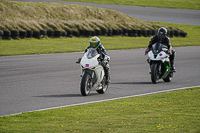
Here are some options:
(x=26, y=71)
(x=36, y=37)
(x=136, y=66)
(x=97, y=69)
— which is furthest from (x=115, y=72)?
(x=36, y=37)

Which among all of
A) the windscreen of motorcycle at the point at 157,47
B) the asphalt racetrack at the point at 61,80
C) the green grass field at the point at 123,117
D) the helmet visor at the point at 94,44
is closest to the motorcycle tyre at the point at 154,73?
the asphalt racetrack at the point at 61,80

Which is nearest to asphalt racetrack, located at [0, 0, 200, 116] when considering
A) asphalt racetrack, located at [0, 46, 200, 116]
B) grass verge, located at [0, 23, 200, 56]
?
asphalt racetrack, located at [0, 46, 200, 116]

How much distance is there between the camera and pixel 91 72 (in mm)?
10719

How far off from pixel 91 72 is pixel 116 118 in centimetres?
313

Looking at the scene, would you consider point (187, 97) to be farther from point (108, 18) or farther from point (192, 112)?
point (108, 18)

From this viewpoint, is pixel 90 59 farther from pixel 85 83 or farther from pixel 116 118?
pixel 116 118

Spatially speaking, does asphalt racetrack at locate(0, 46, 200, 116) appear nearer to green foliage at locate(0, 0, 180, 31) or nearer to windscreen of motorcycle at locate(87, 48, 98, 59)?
windscreen of motorcycle at locate(87, 48, 98, 59)

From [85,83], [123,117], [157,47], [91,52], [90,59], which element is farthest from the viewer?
[157,47]

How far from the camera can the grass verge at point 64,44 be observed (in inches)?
877

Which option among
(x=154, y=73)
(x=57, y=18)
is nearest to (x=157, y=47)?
(x=154, y=73)

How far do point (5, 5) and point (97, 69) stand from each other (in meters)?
20.3

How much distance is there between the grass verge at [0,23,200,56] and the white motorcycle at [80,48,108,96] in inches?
402

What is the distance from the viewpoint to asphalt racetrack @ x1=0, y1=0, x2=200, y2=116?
1002 centimetres

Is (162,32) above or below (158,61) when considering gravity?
above
